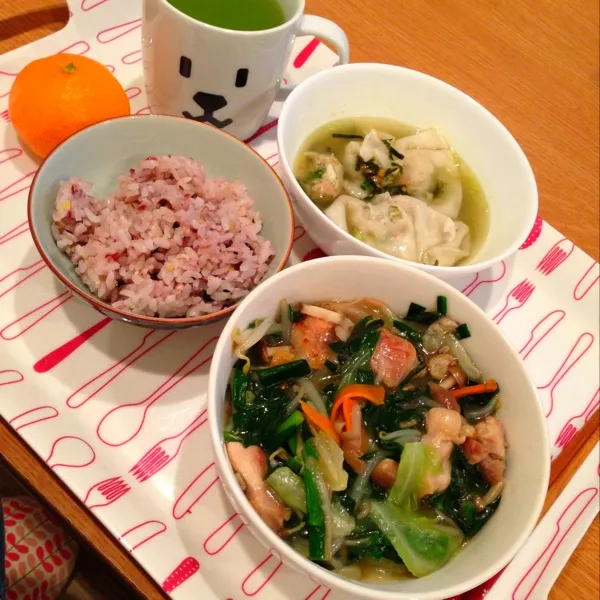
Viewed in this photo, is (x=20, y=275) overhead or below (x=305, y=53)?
below

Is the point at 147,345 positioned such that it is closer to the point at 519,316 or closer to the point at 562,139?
the point at 519,316

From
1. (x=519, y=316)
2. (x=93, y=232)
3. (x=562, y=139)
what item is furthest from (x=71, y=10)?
A: (x=562, y=139)

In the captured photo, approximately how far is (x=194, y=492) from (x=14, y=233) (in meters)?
0.74

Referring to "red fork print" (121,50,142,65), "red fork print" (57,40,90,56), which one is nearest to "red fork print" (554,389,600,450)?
"red fork print" (121,50,142,65)

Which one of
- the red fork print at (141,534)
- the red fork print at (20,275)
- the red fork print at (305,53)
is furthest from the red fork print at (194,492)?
the red fork print at (305,53)

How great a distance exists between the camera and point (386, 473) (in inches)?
42.4

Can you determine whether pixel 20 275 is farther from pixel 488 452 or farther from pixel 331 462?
pixel 488 452

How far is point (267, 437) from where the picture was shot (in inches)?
43.4

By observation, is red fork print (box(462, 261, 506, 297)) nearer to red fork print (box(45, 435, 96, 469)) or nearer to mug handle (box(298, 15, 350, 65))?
mug handle (box(298, 15, 350, 65))

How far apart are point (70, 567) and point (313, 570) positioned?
37.1 inches

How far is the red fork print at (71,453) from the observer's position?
3.68 feet

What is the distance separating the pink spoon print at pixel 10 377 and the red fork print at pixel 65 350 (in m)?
0.04

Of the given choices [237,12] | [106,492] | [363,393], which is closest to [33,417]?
[106,492]

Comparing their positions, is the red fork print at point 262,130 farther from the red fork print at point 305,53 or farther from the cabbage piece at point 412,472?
the cabbage piece at point 412,472
